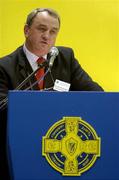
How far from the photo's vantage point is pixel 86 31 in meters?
3.26

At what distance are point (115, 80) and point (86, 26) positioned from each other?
468 mm

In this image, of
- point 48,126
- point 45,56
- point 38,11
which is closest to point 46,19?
point 38,11

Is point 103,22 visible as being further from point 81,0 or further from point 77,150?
point 77,150

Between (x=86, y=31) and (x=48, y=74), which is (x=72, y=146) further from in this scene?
(x=86, y=31)

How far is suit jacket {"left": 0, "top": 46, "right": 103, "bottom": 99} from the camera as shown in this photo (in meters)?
1.92

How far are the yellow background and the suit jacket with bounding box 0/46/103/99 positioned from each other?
1050mm

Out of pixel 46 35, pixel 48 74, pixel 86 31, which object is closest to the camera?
pixel 48 74

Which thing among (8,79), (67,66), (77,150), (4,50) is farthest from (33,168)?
(4,50)

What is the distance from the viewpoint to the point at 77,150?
1295 mm

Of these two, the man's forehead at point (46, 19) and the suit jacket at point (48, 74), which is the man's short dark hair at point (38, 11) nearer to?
the man's forehead at point (46, 19)

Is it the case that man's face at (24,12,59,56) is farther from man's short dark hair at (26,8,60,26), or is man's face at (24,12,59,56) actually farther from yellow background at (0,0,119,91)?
yellow background at (0,0,119,91)

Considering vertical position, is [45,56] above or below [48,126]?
above

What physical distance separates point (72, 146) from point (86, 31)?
2.07m

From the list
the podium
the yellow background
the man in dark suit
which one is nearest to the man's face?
the man in dark suit
